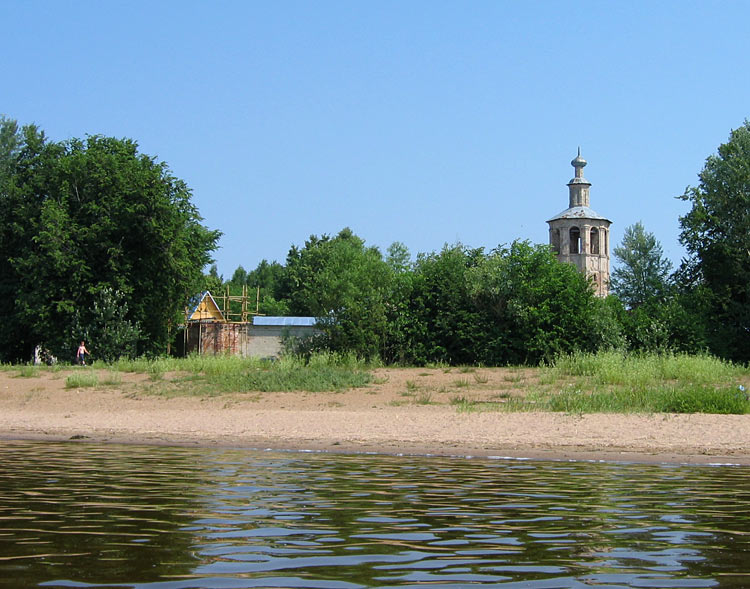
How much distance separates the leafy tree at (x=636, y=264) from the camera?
68.7 metres

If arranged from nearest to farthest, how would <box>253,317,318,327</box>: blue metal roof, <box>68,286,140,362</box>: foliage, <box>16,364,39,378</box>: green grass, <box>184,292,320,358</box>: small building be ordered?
<box>16,364,39,378</box>: green grass, <box>68,286,140,362</box>: foliage, <box>184,292,320,358</box>: small building, <box>253,317,318,327</box>: blue metal roof

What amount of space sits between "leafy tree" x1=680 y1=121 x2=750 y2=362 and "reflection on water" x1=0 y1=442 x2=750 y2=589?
106 feet

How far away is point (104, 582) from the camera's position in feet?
19.7

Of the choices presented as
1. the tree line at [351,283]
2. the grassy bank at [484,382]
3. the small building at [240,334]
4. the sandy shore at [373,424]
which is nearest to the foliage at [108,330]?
the tree line at [351,283]

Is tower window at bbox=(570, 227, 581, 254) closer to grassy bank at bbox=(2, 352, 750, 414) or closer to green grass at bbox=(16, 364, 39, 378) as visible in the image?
grassy bank at bbox=(2, 352, 750, 414)

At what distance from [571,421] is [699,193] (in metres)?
32.5

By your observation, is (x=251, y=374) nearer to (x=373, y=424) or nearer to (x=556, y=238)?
(x=373, y=424)

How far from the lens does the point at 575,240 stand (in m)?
96.9

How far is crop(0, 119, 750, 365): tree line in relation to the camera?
34438 mm

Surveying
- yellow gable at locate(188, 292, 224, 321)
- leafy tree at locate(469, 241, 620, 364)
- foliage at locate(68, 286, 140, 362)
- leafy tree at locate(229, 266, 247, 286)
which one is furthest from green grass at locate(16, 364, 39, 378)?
leafy tree at locate(229, 266, 247, 286)

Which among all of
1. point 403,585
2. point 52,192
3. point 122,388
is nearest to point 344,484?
point 403,585

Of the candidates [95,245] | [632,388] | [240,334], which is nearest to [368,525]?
[632,388]

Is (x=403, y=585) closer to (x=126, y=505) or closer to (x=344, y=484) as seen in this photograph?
(x=126, y=505)

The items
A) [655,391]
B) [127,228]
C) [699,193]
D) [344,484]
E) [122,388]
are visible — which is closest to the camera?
[344,484]
